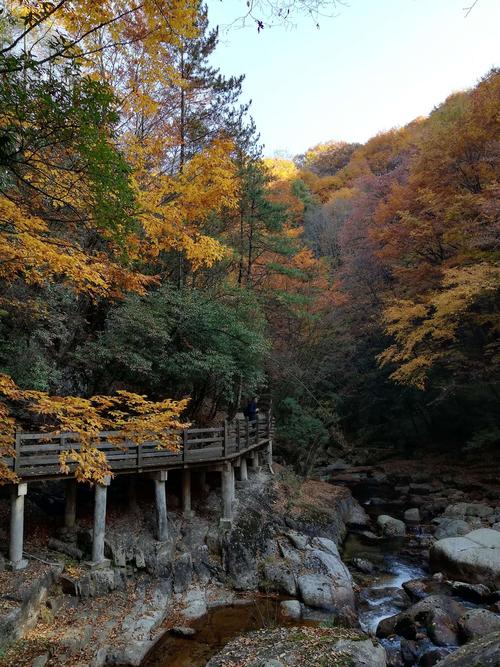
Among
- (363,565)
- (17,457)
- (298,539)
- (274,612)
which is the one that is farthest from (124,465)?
(363,565)

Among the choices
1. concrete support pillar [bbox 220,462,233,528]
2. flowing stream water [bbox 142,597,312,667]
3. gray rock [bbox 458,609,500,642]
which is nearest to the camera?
flowing stream water [bbox 142,597,312,667]

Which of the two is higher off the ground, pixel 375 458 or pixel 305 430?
pixel 305 430

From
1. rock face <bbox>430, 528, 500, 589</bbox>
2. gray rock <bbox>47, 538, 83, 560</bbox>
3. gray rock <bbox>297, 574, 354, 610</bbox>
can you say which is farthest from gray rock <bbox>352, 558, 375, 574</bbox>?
gray rock <bbox>47, 538, 83, 560</bbox>

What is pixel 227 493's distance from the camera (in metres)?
12.4

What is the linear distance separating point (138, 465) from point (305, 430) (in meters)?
10.7

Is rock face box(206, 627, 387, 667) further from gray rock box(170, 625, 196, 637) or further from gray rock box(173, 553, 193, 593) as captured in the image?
gray rock box(173, 553, 193, 593)

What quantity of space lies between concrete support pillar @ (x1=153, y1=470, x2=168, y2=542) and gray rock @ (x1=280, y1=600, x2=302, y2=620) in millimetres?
3155

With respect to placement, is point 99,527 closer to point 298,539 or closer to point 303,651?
point 303,651

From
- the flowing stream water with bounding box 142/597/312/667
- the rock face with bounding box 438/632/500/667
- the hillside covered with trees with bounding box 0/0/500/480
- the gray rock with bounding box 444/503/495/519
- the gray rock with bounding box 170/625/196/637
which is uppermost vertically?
the hillside covered with trees with bounding box 0/0/500/480

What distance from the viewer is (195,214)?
13.5 meters

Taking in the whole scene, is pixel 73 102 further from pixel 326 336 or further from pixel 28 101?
pixel 326 336

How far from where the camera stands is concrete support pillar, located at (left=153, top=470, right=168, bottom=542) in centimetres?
1070

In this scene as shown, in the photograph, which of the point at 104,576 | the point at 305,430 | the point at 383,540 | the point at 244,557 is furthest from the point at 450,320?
the point at 104,576

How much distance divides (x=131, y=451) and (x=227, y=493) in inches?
129
